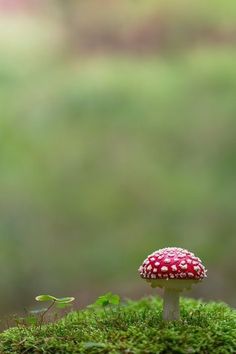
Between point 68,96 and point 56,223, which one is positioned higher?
point 68,96

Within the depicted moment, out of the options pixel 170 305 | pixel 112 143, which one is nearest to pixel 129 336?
pixel 170 305

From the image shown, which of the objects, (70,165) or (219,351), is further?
(70,165)

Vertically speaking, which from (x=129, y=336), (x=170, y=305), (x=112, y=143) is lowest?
(x=129, y=336)

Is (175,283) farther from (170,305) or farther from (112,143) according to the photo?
(112,143)

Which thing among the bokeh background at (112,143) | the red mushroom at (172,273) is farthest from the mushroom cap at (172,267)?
the bokeh background at (112,143)

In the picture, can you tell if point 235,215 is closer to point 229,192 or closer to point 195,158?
point 229,192

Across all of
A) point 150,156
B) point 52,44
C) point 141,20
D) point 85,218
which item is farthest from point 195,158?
point 52,44

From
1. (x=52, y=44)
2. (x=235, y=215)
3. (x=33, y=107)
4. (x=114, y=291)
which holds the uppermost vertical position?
(x=52, y=44)
